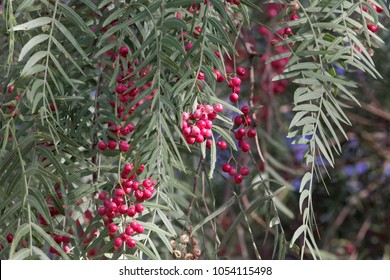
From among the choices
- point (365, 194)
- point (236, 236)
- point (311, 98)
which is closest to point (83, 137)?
point (311, 98)

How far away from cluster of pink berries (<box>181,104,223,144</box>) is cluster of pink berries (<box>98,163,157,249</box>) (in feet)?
0.24

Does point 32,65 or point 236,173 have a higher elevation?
point 32,65

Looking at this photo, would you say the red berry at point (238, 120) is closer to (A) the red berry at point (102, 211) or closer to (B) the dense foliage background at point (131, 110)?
(B) the dense foliage background at point (131, 110)

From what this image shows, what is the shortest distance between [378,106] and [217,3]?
1289 mm

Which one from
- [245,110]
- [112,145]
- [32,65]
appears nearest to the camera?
[32,65]

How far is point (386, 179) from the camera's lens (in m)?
2.25

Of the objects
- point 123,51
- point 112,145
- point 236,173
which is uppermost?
point 123,51

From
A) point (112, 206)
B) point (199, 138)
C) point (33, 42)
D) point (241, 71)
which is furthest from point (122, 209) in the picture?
point (241, 71)

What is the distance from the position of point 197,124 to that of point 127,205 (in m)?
0.14

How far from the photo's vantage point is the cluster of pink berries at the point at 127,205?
0.98m

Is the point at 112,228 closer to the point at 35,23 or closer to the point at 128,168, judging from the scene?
the point at 128,168

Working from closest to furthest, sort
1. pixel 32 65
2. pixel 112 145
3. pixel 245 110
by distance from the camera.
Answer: pixel 32 65 < pixel 112 145 < pixel 245 110

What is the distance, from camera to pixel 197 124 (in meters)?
0.97

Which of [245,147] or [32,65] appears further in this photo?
[245,147]
